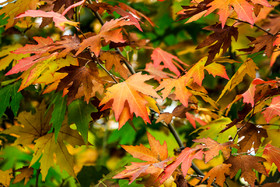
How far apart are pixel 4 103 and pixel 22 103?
0.29 m

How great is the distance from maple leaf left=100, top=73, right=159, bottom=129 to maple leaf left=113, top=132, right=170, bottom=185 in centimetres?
14

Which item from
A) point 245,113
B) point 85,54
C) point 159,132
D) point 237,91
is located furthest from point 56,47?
point 237,91

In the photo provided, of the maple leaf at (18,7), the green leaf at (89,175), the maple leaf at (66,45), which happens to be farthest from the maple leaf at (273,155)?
the maple leaf at (18,7)

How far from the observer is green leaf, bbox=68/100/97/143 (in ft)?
3.27

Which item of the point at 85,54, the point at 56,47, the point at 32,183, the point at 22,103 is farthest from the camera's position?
the point at 32,183

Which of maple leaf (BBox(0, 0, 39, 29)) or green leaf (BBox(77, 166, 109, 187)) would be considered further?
green leaf (BBox(77, 166, 109, 187))

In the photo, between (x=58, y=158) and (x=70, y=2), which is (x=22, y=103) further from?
(x=70, y=2)

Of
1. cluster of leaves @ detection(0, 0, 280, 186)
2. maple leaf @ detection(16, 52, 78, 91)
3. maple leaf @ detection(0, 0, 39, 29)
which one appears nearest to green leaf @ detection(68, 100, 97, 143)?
cluster of leaves @ detection(0, 0, 280, 186)

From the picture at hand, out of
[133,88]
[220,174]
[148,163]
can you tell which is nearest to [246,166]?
[220,174]

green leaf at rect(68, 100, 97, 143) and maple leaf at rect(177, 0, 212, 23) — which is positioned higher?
maple leaf at rect(177, 0, 212, 23)

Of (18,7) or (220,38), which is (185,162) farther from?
(18,7)

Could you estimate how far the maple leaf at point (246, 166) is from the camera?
824 mm

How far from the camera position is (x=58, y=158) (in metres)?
1.13

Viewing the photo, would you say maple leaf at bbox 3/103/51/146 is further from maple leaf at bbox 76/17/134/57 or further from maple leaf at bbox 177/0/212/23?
maple leaf at bbox 177/0/212/23
